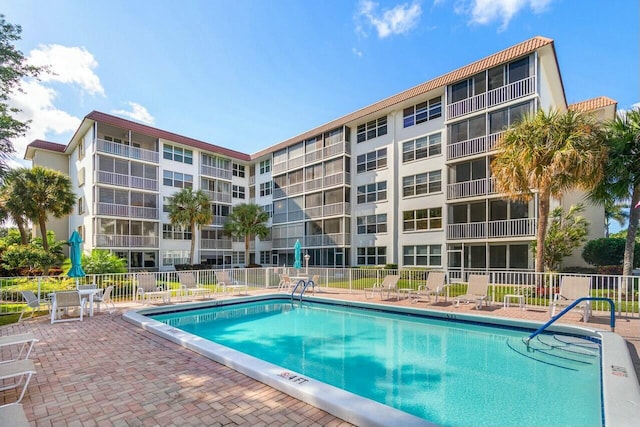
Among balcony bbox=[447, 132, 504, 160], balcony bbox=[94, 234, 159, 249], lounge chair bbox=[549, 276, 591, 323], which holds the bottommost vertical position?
lounge chair bbox=[549, 276, 591, 323]

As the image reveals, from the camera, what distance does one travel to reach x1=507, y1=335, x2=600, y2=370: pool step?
7.04 metres

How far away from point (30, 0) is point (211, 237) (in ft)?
77.1

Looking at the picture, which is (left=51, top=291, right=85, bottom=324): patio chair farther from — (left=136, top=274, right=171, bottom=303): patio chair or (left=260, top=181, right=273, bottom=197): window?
(left=260, top=181, right=273, bottom=197): window

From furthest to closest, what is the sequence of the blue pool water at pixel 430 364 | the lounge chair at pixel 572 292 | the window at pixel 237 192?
the window at pixel 237 192 < the lounge chair at pixel 572 292 < the blue pool water at pixel 430 364

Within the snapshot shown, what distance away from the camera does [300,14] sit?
1453 centimetres

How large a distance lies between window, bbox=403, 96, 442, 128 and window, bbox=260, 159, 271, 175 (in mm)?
16372

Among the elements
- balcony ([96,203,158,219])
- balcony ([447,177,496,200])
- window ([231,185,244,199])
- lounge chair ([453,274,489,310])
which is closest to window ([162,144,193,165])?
balcony ([96,203,158,219])

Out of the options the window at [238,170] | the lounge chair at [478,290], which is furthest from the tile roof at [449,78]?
the lounge chair at [478,290]

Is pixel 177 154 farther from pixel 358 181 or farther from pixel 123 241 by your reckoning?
pixel 358 181

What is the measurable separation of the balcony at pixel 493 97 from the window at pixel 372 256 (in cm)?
1042

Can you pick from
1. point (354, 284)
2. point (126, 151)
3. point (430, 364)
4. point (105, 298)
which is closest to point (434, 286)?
point (354, 284)

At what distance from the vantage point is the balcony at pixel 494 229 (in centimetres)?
1756

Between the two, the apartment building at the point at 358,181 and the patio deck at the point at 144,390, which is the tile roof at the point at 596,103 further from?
the patio deck at the point at 144,390

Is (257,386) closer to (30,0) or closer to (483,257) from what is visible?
(30,0)
